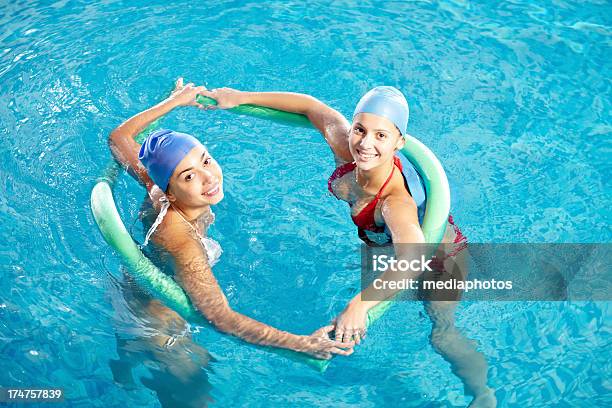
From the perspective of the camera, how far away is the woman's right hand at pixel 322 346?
15.3 feet

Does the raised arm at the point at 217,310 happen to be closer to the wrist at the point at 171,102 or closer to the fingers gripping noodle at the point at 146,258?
the fingers gripping noodle at the point at 146,258

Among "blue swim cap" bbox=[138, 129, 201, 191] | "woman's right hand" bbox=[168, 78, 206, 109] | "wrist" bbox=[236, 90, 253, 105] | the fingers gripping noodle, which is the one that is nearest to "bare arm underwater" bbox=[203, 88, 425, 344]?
the fingers gripping noodle

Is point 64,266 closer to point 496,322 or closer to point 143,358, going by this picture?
point 143,358

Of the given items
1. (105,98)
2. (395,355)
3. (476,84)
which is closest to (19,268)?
(105,98)

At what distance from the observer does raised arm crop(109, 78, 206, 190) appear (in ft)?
19.0

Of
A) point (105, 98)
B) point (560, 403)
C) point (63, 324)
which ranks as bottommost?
point (560, 403)

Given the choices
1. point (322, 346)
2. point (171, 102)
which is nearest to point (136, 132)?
point (171, 102)

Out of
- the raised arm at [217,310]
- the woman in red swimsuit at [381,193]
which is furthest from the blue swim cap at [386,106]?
the raised arm at [217,310]

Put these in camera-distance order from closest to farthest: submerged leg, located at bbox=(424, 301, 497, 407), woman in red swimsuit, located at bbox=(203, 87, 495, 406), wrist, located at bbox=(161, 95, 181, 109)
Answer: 1. woman in red swimsuit, located at bbox=(203, 87, 495, 406)
2. submerged leg, located at bbox=(424, 301, 497, 407)
3. wrist, located at bbox=(161, 95, 181, 109)

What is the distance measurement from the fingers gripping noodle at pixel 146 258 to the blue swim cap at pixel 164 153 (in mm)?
411

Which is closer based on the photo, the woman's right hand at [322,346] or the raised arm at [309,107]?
the woman's right hand at [322,346]

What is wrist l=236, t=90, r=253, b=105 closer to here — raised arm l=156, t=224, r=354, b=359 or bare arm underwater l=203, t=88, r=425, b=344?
bare arm underwater l=203, t=88, r=425, b=344

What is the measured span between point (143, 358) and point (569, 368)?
329 centimetres

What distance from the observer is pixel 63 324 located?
5.95 m
